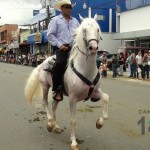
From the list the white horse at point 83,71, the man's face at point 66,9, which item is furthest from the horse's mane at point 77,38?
the man's face at point 66,9

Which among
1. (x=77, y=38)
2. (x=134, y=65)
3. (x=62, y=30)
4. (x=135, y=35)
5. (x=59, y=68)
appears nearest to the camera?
(x=77, y=38)

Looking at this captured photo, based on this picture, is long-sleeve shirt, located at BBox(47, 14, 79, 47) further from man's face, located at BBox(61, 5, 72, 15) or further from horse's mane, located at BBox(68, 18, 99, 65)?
horse's mane, located at BBox(68, 18, 99, 65)

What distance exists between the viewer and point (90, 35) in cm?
621

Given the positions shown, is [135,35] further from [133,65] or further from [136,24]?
[133,65]

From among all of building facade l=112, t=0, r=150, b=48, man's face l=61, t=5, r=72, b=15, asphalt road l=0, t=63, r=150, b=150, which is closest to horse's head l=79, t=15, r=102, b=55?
man's face l=61, t=5, r=72, b=15

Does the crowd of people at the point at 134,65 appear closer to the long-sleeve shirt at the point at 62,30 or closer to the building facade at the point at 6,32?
the long-sleeve shirt at the point at 62,30

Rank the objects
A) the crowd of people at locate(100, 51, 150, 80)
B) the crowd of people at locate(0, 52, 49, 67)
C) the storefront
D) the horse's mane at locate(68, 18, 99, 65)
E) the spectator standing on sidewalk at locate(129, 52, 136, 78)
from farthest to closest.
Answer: the storefront < the crowd of people at locate(0, 52, 49, 67) < the spectator standing on sidewalk at locate(129, 52, 136, 78) < the crowd of people at locate(100, 51, 150, 80) < the horse's mane at locate(68, 18, 99, 65)

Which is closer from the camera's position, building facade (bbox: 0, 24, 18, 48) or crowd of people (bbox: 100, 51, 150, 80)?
crowd of people (bbox: 100, 51, 150, 80)

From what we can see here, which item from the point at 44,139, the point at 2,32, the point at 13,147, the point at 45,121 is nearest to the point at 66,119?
the point at 45,121

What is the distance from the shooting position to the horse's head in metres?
6.08

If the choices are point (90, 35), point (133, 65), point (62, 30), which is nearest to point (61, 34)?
point (62, 30)

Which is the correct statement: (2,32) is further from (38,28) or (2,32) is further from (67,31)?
(67,31)

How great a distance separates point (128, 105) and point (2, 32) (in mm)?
101191

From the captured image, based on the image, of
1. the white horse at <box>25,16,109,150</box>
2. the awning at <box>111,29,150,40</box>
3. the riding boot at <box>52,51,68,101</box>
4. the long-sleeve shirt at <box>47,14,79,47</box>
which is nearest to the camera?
the white horse at <box>25,16,109,150</box>
